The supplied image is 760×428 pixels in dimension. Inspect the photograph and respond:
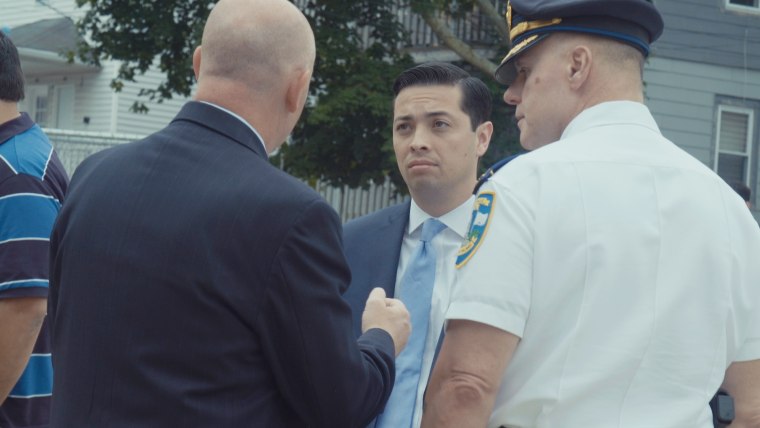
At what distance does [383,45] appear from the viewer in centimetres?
1866

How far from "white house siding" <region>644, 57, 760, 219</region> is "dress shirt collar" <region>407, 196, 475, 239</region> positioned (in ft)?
52.0

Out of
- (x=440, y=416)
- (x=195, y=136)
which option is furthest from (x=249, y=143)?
(x=440, y=416)

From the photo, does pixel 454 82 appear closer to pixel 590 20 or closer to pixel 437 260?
pixel 437 260

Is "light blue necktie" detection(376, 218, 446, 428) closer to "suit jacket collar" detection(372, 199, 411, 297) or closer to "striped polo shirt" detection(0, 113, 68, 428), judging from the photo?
"suit jacket collar" detection(372, 199, 411, 297)

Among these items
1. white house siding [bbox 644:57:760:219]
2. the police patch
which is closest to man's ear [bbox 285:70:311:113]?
the police patch

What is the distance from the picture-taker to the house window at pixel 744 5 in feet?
65.8

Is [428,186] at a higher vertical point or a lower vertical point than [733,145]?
lower

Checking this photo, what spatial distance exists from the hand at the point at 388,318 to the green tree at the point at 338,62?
13803mm

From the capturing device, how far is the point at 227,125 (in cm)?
269

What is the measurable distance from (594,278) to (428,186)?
1.67m

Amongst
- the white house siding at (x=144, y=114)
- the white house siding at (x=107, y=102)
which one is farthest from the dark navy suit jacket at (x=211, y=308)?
the white house siding at (x=144, y=114)

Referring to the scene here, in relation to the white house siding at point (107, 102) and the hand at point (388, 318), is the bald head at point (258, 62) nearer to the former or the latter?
the hand at point (388, 318)

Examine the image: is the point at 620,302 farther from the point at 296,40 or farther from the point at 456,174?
the point at 456,174

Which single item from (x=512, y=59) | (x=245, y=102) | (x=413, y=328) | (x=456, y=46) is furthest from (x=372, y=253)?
(x=456, y=46)
